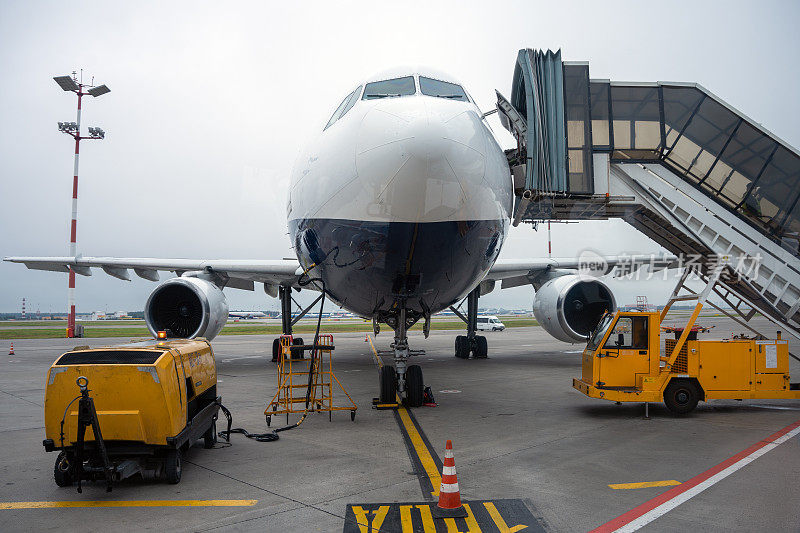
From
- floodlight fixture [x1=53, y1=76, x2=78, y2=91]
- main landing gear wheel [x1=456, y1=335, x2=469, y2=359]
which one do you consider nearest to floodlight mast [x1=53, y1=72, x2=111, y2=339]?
floodlight fixture [x1=53, y1=76, x2=78, y2=91]

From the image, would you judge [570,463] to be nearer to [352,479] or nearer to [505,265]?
[352,479]

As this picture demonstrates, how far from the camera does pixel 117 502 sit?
481 centimetres

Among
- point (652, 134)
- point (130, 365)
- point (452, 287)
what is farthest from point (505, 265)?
point (130, 365)

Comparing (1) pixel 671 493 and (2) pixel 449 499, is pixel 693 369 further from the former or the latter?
(2) pixel 449 499

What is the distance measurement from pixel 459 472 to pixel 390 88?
4.59m

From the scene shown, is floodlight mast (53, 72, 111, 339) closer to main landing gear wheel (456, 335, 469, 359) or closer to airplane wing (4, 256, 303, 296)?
airplane wing (4, 256, 303, 296)

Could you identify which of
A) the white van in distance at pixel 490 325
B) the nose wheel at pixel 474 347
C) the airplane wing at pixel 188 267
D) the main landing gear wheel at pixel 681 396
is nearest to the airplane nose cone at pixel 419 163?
the main landing gear wheel at pixel 681 396

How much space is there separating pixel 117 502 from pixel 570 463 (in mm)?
4373

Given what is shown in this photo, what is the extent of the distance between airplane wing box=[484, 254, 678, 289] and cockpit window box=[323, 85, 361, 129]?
7.49m

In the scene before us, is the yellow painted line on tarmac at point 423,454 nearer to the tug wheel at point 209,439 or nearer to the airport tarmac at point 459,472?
the airport tarmac at point 459,472

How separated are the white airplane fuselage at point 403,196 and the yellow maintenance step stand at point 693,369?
289cm

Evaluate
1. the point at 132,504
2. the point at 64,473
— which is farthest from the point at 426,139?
the point at 64,473

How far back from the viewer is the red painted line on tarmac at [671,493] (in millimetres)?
4112

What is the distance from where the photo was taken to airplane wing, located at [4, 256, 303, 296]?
14673 millimetres
